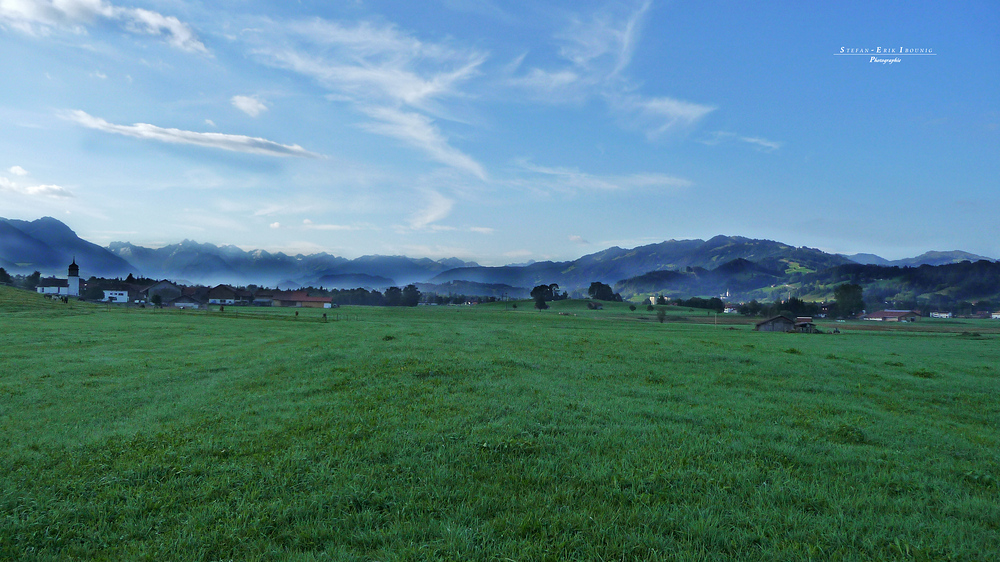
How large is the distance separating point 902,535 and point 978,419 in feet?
36.8

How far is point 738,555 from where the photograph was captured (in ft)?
17.4

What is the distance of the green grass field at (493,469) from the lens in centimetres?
570

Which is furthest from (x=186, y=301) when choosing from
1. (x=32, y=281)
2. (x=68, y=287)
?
(x=32, y=281)

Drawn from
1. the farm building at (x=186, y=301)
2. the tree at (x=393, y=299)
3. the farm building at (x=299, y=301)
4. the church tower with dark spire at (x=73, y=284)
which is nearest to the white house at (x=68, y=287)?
the church tower with dark spire at (x=73, y=284)

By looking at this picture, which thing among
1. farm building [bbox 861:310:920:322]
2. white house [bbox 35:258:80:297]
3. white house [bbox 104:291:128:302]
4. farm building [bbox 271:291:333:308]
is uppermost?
white house [bbox 35:258:80:297]

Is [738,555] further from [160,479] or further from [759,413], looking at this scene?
[160,479]

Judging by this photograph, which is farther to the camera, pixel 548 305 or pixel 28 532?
pixel 548 305

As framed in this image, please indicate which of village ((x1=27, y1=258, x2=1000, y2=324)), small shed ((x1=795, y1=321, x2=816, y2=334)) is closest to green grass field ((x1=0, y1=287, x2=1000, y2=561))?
small shed ((x1=795, y1=321, x2=816, y2=334))

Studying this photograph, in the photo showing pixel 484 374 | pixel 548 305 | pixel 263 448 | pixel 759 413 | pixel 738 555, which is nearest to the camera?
pixel 738 555

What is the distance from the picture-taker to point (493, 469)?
7.66 metres

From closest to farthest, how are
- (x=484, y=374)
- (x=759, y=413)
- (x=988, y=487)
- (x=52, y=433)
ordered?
(x=988, y=487) → (x=52, y=433) → (x=759, y=413) → (x=484, y=374)

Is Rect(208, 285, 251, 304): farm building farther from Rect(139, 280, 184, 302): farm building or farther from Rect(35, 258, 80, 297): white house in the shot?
Rect(35, 258, 80, 297): white house

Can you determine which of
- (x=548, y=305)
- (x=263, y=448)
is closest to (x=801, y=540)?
(x=263, y=448)

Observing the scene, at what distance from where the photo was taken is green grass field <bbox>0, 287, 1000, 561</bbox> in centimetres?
570
